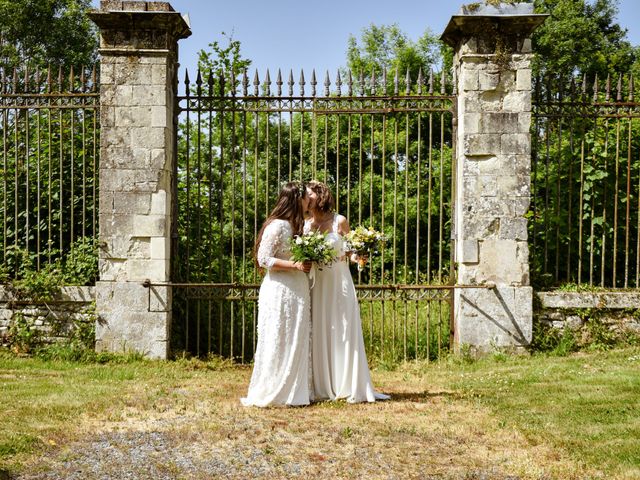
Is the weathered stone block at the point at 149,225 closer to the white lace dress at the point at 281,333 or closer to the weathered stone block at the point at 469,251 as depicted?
the white lace dress at the point at 281,333

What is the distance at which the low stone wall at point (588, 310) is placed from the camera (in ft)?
25.7

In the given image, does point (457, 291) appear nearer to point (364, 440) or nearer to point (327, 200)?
point (327, 200)

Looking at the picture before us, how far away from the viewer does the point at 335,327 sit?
6.08 m

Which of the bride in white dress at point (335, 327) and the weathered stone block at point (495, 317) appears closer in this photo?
the bride in white dress at point (335, 327)

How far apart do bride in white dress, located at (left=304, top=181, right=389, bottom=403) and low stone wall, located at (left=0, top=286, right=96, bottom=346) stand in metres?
3.03

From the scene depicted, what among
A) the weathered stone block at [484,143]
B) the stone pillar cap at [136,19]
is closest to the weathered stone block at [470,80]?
the weathered stone block at [484,143]

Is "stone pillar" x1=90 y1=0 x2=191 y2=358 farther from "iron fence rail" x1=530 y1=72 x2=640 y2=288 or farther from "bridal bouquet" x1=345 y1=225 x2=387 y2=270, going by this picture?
"iron fence rail" x1=530 y1=72 x2=640 y2=288

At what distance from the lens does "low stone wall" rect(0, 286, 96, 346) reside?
7898mm

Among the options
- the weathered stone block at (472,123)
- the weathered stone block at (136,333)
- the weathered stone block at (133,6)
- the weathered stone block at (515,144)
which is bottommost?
the weathered stone block at (136,333)

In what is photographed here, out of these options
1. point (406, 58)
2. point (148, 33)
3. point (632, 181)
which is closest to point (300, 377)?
point (148, 33)

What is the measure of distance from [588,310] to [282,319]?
3.77 m

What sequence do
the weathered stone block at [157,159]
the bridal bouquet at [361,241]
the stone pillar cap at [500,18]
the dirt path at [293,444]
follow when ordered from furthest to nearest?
the weathered stone block at [157,159]
the stone pillar cap at [500,18]
the bridal bouquet at [361,241]
the dirt path at [293,444]

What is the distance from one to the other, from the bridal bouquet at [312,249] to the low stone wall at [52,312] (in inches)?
Result: 124

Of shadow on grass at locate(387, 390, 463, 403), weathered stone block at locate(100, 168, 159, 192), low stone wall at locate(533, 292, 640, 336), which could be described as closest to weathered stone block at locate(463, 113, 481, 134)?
low stone wall at locate(533, 292, 640, 336)
